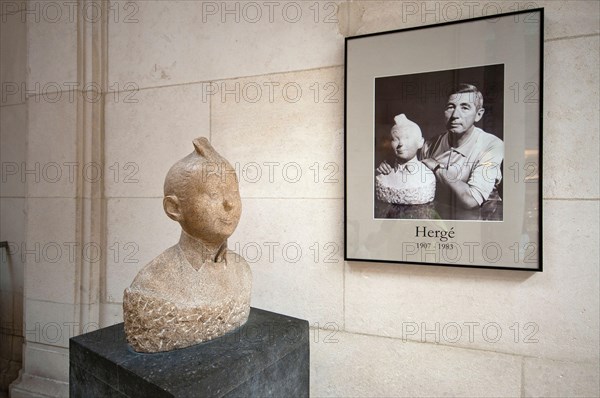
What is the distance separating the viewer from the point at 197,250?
5.18 feet

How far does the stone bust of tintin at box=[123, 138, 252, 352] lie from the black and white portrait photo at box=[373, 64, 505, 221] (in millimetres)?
819

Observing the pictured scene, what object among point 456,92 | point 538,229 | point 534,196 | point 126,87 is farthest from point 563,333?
point 126,87

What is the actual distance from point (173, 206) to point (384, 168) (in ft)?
3.34

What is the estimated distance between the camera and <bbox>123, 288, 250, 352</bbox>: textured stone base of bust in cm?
142

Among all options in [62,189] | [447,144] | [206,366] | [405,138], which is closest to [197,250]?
[206,366]

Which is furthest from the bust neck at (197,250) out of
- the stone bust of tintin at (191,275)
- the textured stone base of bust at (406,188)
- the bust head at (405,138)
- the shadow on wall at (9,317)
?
the shadow on wall at (9,317)

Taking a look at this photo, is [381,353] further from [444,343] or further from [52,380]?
[52,380]

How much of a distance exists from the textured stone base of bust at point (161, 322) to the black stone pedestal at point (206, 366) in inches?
1.4

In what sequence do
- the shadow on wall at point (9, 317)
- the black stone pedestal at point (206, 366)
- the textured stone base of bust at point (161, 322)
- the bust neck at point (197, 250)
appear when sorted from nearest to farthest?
the black stone pedestal at point (206, 366) < the textured stone base of bust at point (161, 322) < the bust neck at point (197, 250) < the shadow on wall at point (9, 317)

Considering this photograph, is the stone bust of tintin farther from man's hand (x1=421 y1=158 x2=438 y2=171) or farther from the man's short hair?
the man's short hair

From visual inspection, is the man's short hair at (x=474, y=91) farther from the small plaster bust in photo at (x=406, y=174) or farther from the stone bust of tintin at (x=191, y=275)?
the stone bust of tintin at (x=191, y=275)

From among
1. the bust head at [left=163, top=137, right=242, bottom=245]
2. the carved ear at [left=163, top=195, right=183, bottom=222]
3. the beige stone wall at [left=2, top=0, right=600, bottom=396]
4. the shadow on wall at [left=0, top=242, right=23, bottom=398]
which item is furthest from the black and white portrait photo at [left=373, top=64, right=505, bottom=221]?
the shadow on wall at [left=0, top=242, right=23, bottom=398]

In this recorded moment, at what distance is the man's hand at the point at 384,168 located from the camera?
6.27 feet

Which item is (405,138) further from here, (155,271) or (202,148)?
(155,271)
